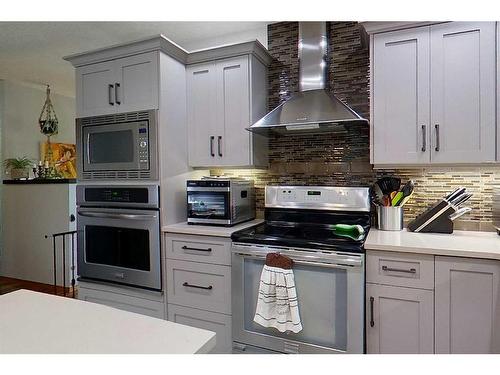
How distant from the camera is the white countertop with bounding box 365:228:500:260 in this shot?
1.58m

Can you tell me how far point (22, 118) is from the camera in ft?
14.4

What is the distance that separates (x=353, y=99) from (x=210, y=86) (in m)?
1.09

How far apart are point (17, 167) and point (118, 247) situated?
2.76 m

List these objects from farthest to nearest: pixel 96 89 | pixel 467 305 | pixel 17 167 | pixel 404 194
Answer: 1. pixel 17 167
2. pixel 96 89
3. pixel 404 194
4. pixel 467 305

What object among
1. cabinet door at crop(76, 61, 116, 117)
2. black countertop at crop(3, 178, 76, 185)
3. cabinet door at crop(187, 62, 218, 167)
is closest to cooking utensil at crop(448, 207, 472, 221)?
cabinet door at crop(187, 62, 218, 167)

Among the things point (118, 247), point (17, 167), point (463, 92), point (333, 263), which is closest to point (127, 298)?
point (118, 247)

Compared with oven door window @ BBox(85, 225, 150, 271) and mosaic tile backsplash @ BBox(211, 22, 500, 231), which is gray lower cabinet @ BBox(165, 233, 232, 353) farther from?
mosaic tile backsplash @ BBox(211, 22, 500, 231)

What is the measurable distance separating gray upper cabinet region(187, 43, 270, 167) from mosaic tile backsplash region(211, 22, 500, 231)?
167mm

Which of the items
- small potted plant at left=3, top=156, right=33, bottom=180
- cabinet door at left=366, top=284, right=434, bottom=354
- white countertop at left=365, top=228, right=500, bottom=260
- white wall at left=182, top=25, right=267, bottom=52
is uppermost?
white wall at left=182, top=25, right=267, bottom=52

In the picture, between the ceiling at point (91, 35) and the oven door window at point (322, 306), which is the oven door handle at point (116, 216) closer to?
the oven door window at point (322, 306)

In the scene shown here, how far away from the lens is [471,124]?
1.87 metres

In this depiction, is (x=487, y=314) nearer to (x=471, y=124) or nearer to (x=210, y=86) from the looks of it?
(x=471, y=124)

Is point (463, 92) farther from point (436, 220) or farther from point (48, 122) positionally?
point (48, 122)

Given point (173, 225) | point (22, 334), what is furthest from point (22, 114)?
point (22, 334)
